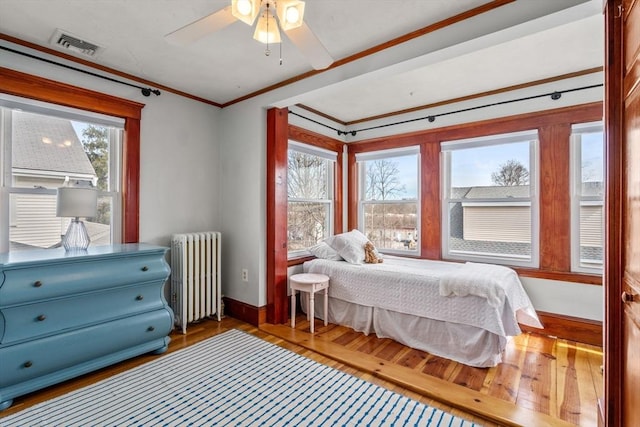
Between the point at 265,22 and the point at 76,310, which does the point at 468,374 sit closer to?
the point at 265,22

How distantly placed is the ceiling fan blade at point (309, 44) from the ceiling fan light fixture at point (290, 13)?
0.04 metres

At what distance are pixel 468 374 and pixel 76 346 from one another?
279 centimetres

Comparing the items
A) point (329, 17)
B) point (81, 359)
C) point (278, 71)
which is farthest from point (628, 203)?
point (81, 359)

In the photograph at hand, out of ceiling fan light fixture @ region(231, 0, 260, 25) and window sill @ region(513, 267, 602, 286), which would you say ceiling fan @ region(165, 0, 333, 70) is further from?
window sill @ region(513, 267, 602, 286)

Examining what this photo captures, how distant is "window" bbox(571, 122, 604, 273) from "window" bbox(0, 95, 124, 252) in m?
4.32

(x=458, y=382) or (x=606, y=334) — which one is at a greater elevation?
(x=606, y=334)

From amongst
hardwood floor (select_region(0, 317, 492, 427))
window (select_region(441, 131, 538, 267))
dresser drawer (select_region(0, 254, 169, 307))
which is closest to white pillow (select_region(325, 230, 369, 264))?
Result: window (select_region(441, 131, 538, 267))

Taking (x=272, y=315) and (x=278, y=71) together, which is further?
(x=272, y=315)

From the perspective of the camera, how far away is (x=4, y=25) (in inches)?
80.7

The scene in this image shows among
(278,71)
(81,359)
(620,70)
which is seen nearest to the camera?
(620,70)

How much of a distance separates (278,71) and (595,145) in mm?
3035

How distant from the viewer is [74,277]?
82.3 inches

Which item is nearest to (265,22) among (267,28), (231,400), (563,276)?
(267,28)

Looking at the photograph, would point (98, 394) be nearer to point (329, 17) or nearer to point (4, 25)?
point (4, 25)
